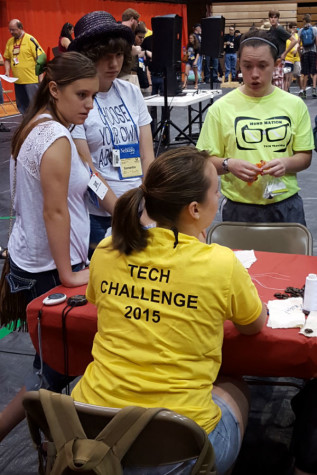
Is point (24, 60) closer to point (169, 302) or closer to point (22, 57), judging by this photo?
point (22, 57)

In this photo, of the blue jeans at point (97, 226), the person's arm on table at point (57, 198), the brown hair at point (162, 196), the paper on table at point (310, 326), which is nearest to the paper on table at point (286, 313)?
the paper on table at point (310, 326)

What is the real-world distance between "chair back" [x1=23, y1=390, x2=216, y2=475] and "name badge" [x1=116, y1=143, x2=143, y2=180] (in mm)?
1396

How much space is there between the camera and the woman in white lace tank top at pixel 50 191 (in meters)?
1.93

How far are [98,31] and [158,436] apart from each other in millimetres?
1643

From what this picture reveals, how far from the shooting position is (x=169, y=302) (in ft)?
4.88

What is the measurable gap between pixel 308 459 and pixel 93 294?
2.60 ft

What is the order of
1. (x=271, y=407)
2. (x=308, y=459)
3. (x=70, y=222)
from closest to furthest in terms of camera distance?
(x=308, y=459) < (x=70, y=222) < (x=271, y=407)

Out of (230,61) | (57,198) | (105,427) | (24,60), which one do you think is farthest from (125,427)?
(230,61)

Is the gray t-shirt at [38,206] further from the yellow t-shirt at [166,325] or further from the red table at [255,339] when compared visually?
the yellow t-shirt at [166,325]

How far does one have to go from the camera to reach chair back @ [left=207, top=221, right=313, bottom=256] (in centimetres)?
266

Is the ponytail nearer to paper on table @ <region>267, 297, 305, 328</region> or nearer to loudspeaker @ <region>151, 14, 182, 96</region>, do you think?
paper on table @ <region>267, 297, 305, 328</region>

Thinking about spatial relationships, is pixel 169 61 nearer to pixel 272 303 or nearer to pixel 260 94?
pixel 260 94

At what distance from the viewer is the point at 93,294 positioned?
70.4 inches

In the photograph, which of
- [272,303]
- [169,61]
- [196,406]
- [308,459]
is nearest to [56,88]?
[272,303]
